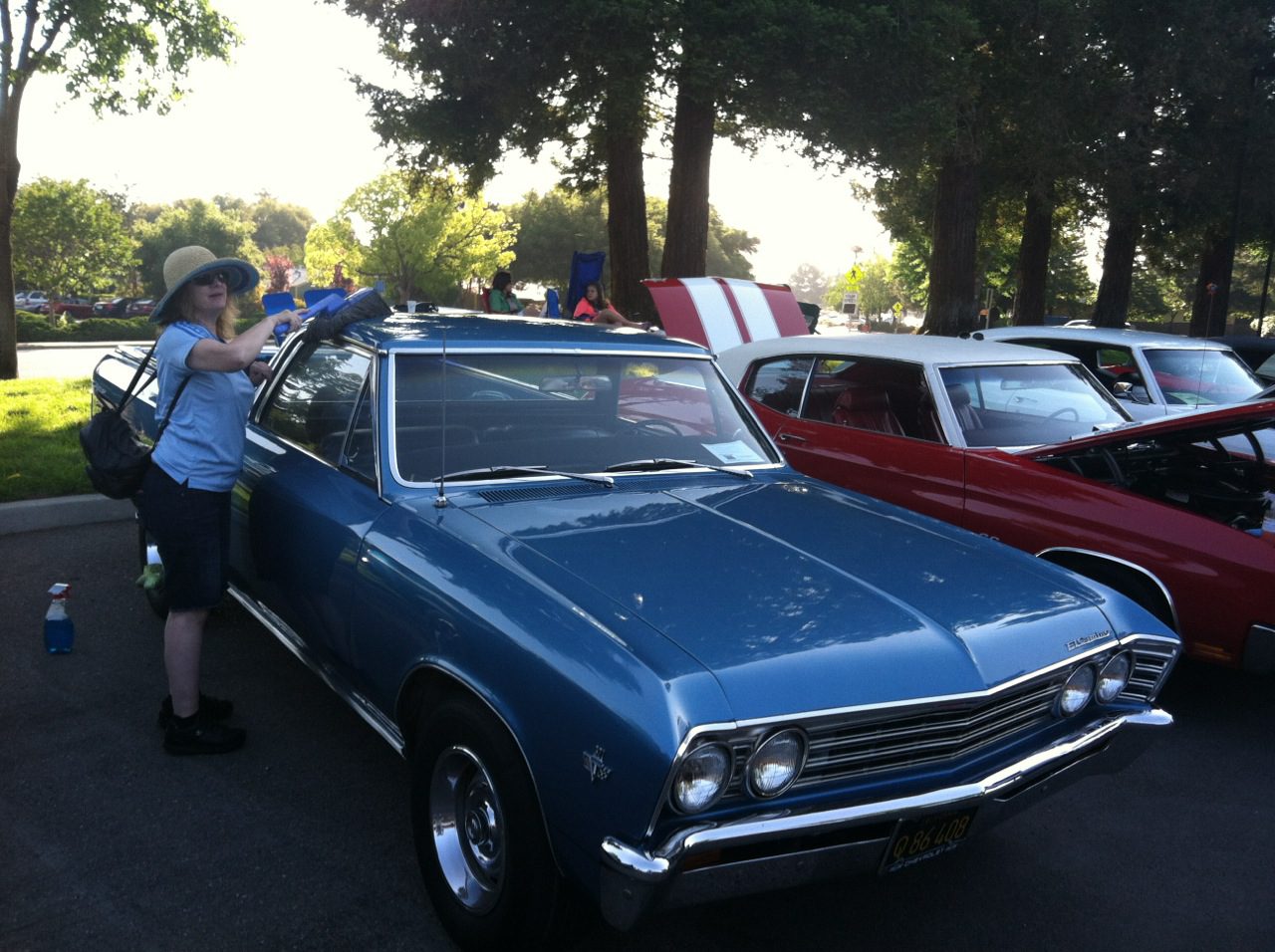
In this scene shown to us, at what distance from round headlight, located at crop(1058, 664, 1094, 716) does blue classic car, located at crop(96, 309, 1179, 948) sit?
0.04 ft

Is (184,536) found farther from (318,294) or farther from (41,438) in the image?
(41,438)

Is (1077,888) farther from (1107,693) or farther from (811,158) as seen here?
(811,158)

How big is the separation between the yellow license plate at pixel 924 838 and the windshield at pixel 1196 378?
7251 mm

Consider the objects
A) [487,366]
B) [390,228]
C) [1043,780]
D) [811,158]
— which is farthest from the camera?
[390,228]

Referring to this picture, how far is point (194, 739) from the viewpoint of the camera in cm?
396

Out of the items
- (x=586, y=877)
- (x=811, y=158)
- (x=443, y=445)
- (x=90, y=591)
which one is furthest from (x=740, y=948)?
(x=811, y=158)

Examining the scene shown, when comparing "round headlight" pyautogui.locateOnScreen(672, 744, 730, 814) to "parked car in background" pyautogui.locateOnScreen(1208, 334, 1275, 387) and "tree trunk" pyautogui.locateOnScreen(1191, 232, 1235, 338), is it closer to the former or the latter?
"parked car in background" pyautogui.locateOnScreen(1208, 334, 1275, 387)

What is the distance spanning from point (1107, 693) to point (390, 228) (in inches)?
2129

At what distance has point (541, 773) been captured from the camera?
2.48m

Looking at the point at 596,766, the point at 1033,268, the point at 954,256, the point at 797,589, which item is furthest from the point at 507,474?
the point at 1033,268

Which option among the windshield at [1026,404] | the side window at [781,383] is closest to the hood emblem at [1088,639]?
the windshield at [1026,404]

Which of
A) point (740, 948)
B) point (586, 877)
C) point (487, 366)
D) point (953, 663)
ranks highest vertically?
point (487, 366)

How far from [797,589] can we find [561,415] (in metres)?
1.42

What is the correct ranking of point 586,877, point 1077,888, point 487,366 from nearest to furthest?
1. point 586,877
2. point 1077,888
3. point 487,366
